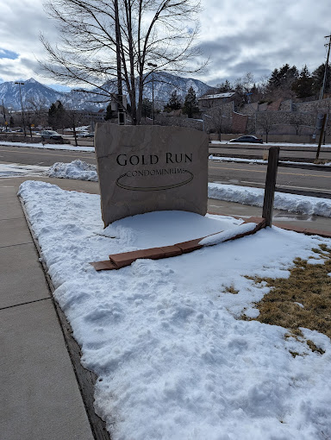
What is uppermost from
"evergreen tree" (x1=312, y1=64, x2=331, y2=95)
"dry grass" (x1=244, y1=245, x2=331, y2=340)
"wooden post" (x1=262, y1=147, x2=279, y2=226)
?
"evergreen tree" (x1=312, y1=64, x2=331, y2=95)

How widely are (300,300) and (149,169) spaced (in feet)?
9.69

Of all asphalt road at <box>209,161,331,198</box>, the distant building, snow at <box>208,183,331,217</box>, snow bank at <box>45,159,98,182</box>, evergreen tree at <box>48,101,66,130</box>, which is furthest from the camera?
evergreen tree at <box>48,101,66,130</box>

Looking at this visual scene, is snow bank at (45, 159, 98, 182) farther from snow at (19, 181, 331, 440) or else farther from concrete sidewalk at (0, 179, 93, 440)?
concrete sidewalk at (0, 179, 93, 440)

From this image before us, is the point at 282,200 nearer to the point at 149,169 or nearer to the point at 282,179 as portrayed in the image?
the point at 149,169

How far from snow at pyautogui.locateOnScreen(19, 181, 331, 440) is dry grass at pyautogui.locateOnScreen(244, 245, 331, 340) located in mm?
103

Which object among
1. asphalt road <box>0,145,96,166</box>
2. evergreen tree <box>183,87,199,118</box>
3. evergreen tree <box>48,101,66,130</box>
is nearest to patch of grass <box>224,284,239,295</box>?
asphalt road <box>0,145,96,166</box>

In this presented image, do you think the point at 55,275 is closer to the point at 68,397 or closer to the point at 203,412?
the point at 68,397

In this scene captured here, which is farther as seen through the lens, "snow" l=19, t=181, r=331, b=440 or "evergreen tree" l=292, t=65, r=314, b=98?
"evergreen tree" l=292, t=65, r=314, b=98

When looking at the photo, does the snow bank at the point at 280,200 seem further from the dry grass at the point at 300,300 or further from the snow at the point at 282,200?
the dry grass at the point at 300,300

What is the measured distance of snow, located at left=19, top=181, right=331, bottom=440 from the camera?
1.62 m

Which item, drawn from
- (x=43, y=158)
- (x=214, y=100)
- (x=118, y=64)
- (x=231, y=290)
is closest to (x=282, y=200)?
(x=231, y=290)

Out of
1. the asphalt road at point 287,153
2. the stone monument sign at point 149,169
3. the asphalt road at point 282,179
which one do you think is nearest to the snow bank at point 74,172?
the asphalt road at point 282,179

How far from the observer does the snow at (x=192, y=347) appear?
162cm

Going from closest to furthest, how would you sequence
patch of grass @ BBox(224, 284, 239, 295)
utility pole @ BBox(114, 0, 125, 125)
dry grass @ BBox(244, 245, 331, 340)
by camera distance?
dry grass @ BBox(244, 245, 331, 340) → patch of grass @ BBox(224, 284, 239, 295) → utility pole @ BBox(114, 0, 125, 125)
